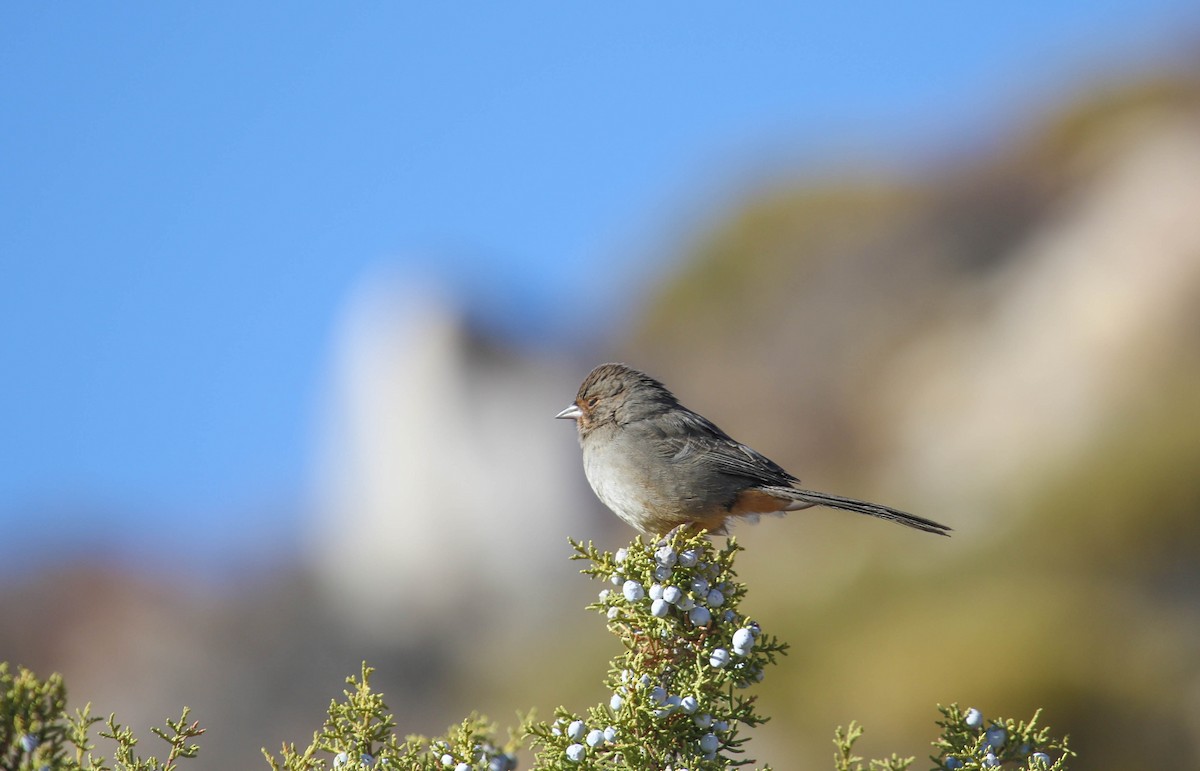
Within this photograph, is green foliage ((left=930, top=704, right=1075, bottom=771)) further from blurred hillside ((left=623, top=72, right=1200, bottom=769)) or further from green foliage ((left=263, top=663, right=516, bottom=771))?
blurred hillside ((left=623, top=72, right=1200, bottom=769))

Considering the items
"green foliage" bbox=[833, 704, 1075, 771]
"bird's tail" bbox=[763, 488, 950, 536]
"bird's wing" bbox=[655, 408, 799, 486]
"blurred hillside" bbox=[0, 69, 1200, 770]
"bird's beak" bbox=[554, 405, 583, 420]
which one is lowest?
"green foliage" bbox=[833, 704, 1075, 771]

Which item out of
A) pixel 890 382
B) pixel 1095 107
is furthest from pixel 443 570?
pixel 1095 107

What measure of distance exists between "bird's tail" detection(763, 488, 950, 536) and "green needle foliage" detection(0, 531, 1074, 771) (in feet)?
3.44

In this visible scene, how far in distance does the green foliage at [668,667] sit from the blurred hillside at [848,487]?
545 cm

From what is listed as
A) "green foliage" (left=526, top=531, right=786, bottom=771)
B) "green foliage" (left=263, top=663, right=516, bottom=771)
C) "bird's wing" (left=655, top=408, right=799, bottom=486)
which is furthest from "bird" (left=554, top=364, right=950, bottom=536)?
"green foliage" (left=263, top=663, right=516, bottom=771)

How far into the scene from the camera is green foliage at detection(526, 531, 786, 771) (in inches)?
132

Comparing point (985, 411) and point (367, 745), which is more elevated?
point (985, 411)

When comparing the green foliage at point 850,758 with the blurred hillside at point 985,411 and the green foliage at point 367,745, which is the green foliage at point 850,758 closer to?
the green foliage at point 367,745

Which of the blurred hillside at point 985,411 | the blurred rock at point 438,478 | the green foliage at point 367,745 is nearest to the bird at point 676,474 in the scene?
the green foliage at point 367,745

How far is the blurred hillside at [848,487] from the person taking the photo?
10.0 metres

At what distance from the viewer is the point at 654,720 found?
11.0 feet

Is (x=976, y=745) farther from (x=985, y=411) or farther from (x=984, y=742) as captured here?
(x=985, y=411)

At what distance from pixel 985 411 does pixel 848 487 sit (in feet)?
7.79

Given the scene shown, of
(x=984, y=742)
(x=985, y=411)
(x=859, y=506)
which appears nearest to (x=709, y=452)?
(x=859, y=506)
